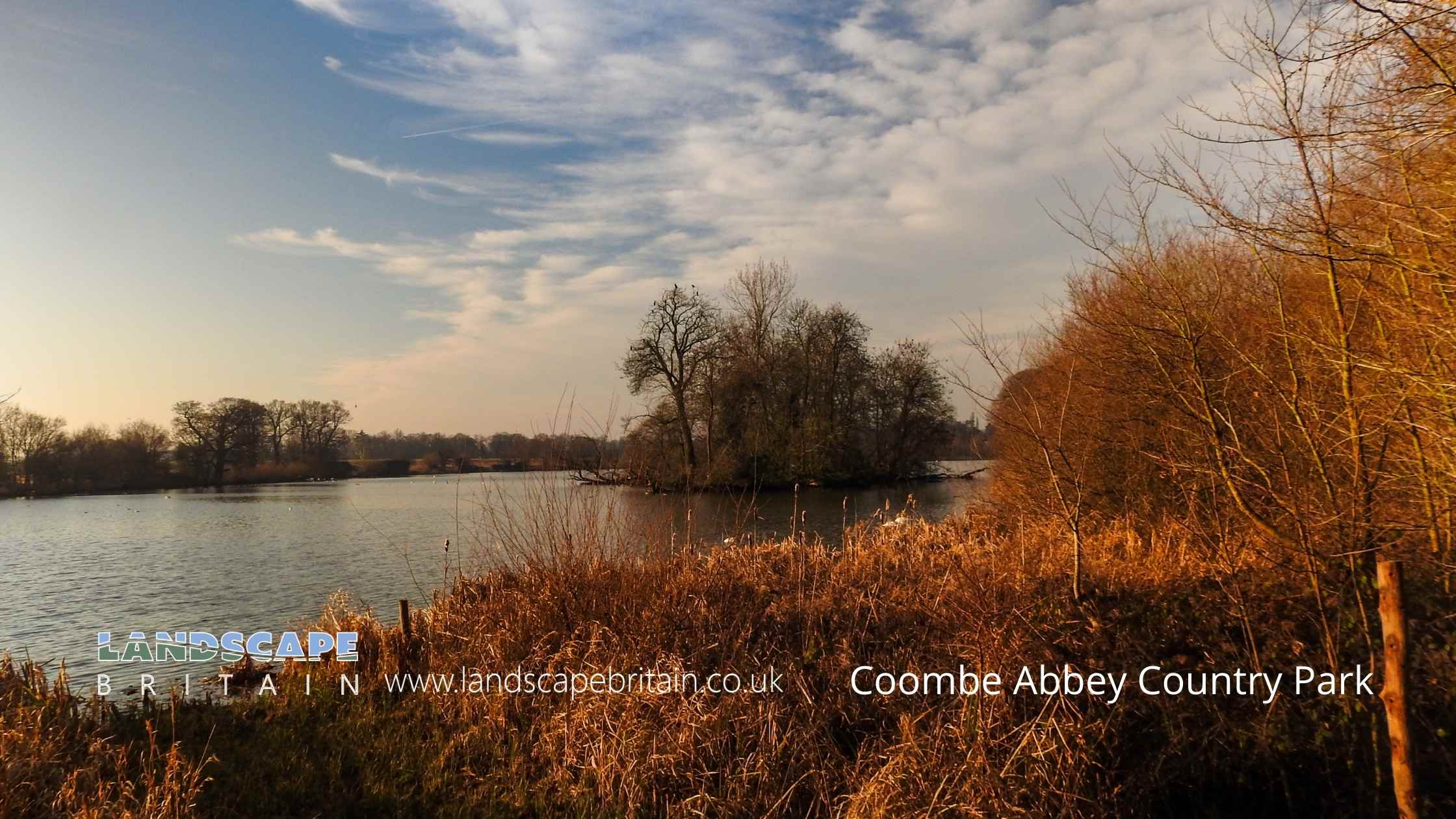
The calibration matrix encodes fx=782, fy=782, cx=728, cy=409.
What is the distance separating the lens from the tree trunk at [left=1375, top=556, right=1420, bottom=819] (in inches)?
132

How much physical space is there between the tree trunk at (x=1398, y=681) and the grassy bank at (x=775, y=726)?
2.50 feet

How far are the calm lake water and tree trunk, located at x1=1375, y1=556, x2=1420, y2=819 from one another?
4895 mm

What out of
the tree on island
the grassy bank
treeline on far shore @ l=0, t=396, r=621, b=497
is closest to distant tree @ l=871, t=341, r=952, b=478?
the tree on island

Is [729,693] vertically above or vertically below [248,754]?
above

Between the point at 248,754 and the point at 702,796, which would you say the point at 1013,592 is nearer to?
the point at 702,796

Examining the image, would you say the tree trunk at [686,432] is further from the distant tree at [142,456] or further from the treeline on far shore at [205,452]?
the distant tree at [142,456]

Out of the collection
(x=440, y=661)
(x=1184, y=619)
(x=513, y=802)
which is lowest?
(x=513, y=802)

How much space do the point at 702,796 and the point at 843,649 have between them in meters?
1.65

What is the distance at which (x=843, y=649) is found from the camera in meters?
5.56

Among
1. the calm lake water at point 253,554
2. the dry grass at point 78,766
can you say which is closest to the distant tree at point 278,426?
the calm lake water at point 253,554

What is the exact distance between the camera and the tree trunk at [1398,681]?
3.35 m

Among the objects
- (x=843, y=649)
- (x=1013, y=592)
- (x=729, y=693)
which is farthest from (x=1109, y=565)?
(x=729, y=693)

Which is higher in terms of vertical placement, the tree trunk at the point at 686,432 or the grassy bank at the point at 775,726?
the tree trunk at the point at 686,432

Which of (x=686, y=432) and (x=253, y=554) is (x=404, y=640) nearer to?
(x=253, y=554)
